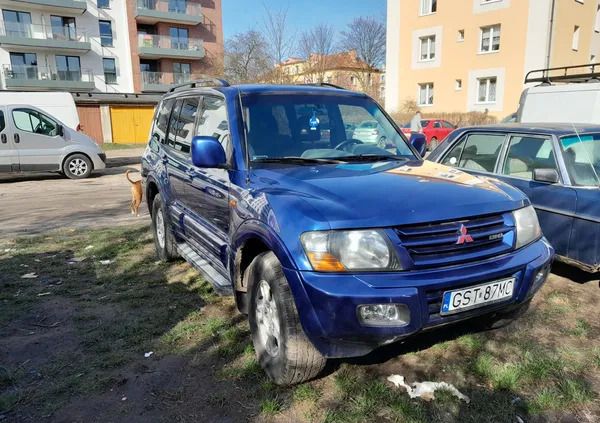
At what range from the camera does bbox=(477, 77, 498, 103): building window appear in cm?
3111

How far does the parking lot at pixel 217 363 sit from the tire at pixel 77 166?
381 inches

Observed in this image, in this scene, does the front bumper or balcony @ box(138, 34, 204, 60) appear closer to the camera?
the front bumper

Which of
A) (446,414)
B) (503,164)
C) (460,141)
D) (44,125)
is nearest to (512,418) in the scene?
(446,414)

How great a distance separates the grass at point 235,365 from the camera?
2816 millimetres

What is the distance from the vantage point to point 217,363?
3.36 meters

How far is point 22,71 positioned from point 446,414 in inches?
1755

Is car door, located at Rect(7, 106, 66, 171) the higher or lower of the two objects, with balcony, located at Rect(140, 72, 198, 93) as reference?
lower

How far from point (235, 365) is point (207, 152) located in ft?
5.08

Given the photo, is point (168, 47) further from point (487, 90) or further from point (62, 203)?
point (62, 203)

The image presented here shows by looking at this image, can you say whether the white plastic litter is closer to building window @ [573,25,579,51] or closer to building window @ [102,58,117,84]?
building window @ [573,25,579,51]

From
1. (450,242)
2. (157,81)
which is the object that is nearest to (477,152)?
(450,242)

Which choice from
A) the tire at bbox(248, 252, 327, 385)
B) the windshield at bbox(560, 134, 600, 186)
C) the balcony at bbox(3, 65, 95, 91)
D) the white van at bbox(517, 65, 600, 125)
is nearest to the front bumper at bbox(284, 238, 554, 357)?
the tire at bbox(248, 252, 327, 385)

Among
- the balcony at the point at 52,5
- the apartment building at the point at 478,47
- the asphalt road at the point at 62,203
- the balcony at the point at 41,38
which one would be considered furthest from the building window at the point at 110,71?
the asphalt road at the point at 62,203

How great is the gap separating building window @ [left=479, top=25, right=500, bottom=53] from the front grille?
31882mm
